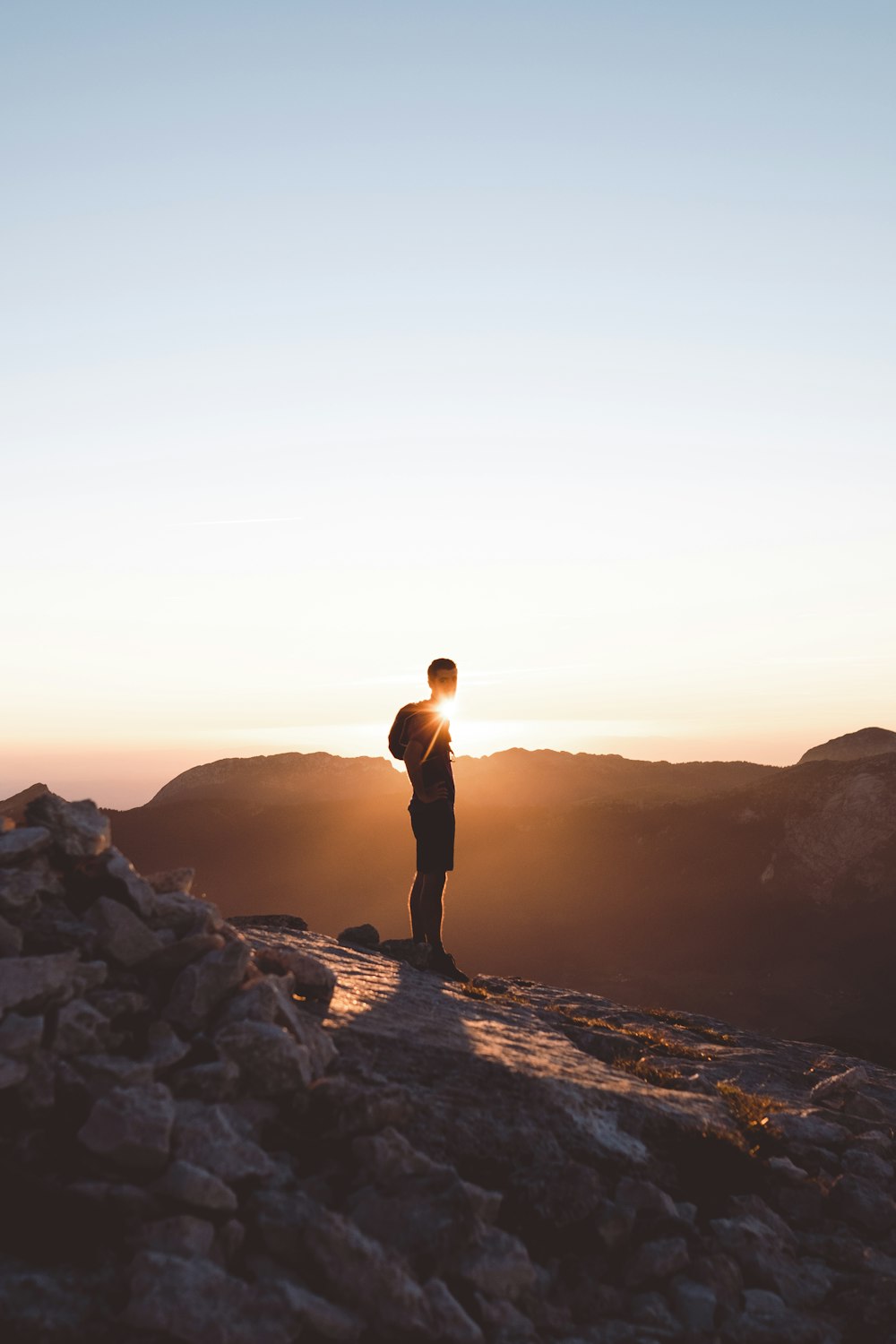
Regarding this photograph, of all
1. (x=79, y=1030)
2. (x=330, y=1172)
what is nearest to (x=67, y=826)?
(x=79, y=1030)

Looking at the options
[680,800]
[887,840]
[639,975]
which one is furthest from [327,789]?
[887,840]

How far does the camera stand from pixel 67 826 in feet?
21.9

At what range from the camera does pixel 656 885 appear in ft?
120

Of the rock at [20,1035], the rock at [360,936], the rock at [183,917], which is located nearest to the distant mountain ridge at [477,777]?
the rock at [360,936]

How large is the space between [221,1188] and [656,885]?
3335 centimetres

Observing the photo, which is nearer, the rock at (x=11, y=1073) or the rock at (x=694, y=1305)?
the rock at (x=11, y=1073)

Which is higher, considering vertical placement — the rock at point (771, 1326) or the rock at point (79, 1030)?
the rock at point (79, 1030)

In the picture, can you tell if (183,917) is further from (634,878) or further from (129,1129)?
(634,878)

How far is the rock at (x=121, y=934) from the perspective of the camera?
20.2 ft

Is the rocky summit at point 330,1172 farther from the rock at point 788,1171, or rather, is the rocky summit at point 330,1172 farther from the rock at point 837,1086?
the rock at point 837,1086

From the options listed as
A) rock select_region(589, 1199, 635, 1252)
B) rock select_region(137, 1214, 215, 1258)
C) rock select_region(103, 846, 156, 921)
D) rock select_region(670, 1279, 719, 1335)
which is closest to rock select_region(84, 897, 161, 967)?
rock select_region(103, 846, 156, 921)

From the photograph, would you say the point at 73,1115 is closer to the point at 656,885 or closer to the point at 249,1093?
the point at 249,1093

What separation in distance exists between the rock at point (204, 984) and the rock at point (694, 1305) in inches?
122

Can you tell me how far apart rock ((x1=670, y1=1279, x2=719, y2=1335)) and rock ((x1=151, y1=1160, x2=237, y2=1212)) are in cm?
257
